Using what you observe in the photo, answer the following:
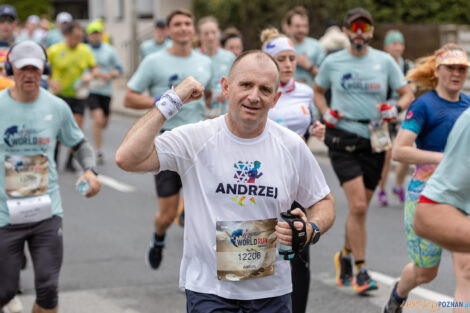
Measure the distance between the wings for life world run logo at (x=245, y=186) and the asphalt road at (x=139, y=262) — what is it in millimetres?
2579

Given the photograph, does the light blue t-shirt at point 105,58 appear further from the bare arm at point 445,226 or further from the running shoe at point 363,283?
the bare arm at point 445,226

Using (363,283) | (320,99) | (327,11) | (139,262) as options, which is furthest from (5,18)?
(327,11)

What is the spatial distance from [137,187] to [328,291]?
19.0 ft

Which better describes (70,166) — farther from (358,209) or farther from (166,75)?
(358,209)

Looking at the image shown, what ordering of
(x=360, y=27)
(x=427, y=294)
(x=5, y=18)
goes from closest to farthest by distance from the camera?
(x=427, y=294) < (x=360, y=27) < (x=5, y=18)

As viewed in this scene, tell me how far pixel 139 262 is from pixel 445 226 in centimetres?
525

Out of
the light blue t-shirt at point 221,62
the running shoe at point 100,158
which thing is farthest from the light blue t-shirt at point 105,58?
the light blue t-shirt at point 221,62

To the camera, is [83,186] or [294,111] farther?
[294,111]

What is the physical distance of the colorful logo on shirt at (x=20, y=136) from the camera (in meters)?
5.56

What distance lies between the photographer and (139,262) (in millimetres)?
8156

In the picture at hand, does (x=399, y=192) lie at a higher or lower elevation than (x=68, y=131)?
lower

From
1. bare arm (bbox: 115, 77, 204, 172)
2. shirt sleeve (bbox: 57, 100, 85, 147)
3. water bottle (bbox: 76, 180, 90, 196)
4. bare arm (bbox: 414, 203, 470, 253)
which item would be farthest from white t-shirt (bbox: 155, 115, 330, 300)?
shirt sleeve (bbox: 57, 100, 85, 147)

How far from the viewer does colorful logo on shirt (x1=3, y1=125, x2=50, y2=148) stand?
18.2 ft

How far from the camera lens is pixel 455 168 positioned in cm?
328
